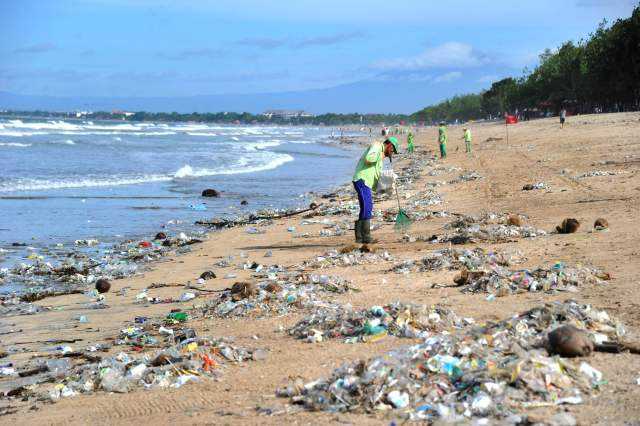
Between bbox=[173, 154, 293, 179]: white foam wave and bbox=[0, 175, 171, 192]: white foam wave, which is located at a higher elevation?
bbox=[0, 175, 171, 192]: white foam wave

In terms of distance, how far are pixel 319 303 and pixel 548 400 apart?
3374 millimetres

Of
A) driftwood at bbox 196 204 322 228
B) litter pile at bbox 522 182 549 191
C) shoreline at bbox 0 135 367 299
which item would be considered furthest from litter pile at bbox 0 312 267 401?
litter pile at bbox 522 182 549 191

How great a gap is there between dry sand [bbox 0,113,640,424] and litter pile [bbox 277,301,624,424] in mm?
138

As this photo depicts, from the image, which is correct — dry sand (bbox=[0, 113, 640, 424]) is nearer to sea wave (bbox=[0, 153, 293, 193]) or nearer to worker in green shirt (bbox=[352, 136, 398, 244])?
worker in green shirt (bbox=[352, 136, 398, 244])

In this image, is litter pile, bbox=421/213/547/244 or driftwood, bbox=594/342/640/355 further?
litter pile, bbox=421/213/547/244

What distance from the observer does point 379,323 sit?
6.24 metres

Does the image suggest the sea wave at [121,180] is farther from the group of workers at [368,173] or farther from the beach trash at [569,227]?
the beach trash at [569,227]

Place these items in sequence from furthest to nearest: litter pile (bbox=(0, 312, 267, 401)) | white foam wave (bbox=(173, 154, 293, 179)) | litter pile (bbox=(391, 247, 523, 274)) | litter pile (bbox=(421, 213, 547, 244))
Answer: white foam wave (bbox=(173, 154, 293, 179)) < litter pile (bbox=(421, 213, 547, 244)) < litter pile (bbox=(391, 247, 523, 274)) < litter pile (bbox=(0, 312, 267, 401))

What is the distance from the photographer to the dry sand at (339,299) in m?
4.90

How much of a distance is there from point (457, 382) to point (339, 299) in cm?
310

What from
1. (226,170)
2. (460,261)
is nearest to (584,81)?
(226,170)

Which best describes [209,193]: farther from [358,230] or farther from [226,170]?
[358,230]

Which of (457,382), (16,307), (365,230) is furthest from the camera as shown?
(365,230)

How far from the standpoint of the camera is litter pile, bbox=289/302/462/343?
6.11 metres
